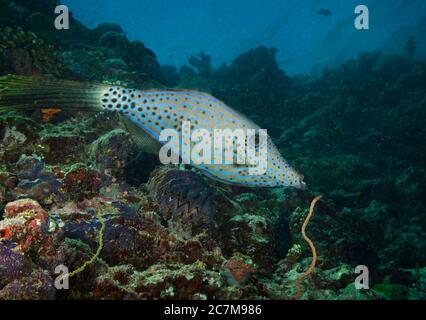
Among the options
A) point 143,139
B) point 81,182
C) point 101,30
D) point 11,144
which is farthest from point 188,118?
point 101,30

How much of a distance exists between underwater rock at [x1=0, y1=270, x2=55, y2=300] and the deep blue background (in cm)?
5847

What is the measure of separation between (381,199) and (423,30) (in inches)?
2371

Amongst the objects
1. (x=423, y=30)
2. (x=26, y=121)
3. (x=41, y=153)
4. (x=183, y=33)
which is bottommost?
(x=41, y=153)

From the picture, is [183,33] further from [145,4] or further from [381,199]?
[381,199]

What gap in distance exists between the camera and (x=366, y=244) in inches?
245

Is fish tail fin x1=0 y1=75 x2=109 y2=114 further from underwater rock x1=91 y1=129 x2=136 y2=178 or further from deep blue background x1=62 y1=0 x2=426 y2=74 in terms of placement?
deep blue background x1=62 y1=0 x2=426 y2=74

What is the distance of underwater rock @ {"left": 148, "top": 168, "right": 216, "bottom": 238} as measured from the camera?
145 inches

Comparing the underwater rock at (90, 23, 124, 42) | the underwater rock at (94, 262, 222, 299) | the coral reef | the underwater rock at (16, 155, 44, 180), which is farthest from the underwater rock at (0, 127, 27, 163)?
the underwater rock at (90, 23, 124, 42)

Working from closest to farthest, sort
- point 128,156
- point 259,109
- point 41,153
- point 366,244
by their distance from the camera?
point 41,153 < point 128,156 < point 366,244 < point 259,109

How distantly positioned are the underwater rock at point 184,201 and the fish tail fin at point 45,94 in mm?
1641

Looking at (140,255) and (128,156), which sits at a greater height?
(128,156)

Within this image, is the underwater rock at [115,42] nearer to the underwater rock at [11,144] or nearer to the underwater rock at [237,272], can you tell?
the underwater rock at [11,144]

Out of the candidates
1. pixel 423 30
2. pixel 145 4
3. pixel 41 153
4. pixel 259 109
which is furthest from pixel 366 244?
pixel 145 4
